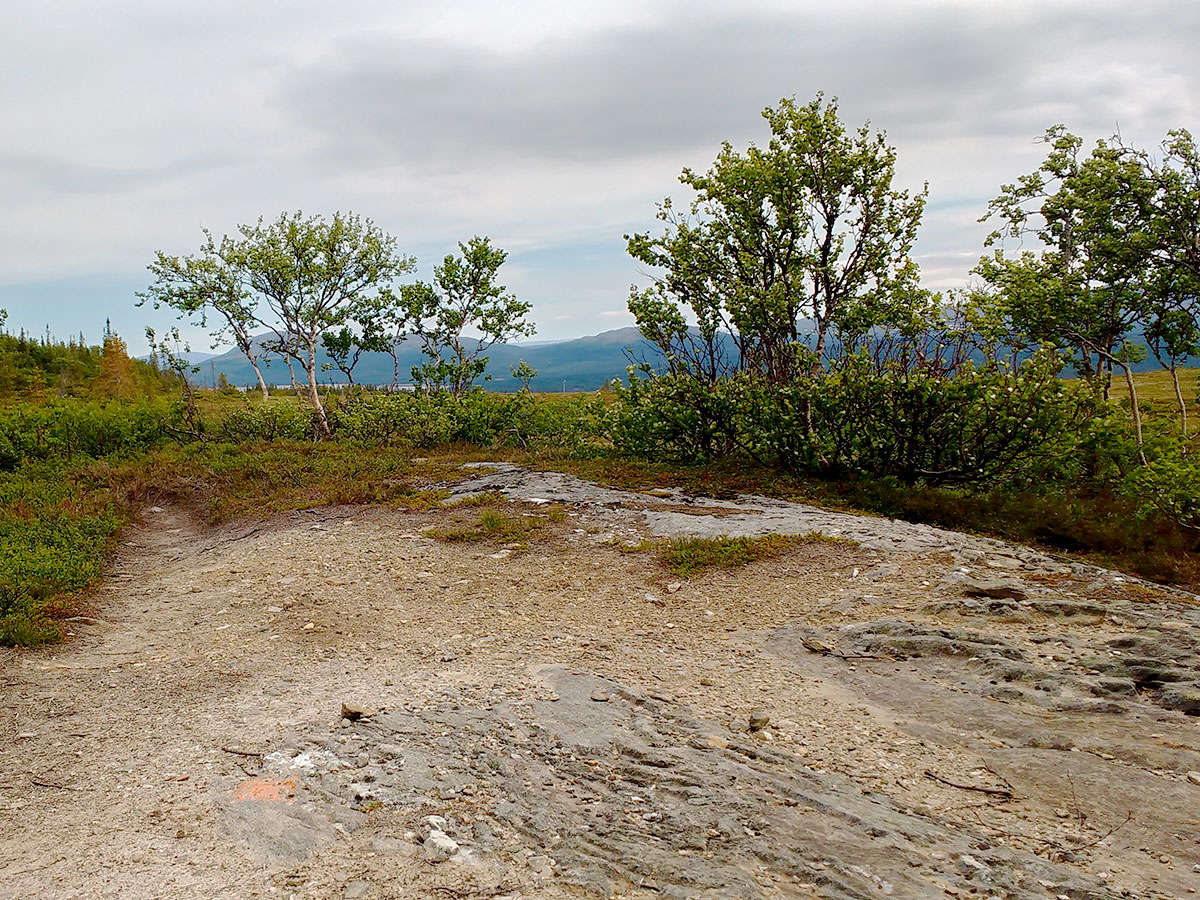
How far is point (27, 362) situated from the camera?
58.2 meters

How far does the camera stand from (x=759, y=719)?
4.84m

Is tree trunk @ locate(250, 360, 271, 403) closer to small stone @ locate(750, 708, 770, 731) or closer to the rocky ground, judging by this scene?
the rocky ground

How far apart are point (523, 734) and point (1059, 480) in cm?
1105

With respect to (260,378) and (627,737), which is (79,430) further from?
(627,737)

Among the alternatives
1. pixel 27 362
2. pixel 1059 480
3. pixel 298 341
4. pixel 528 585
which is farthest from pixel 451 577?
pixel 27 362

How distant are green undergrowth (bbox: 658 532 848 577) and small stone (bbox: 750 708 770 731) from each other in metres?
3.39

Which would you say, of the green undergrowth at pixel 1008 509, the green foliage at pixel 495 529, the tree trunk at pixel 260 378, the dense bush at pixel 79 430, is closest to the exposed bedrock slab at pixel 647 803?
the green foliage at pixel 495 529

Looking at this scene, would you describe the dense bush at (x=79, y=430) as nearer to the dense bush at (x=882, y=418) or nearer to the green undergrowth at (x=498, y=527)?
the green undergrowth at (x=498, y=527)

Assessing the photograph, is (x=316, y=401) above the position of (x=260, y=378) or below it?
below

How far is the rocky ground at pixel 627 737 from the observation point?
3268 mm

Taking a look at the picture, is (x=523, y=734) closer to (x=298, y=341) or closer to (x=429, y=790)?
(x=429, y=790)

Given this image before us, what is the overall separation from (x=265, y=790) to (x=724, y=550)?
19.7ft

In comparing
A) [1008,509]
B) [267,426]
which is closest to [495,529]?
[1008,509]

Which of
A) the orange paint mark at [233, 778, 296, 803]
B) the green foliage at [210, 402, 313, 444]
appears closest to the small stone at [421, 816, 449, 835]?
the orange paint mark at [233, 778, 296, 803]
